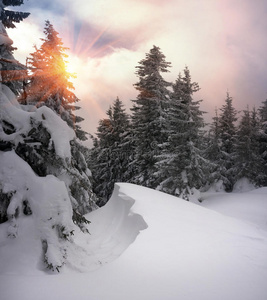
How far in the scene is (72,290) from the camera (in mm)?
3467

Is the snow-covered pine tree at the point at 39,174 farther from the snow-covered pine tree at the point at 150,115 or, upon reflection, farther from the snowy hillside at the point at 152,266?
the snow-covered pine tree at the point at 150,115

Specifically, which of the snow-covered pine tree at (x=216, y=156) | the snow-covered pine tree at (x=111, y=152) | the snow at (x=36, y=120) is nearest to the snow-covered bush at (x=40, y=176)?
the snow at (x=36, y=120)

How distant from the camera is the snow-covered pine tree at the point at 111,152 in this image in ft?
75.2

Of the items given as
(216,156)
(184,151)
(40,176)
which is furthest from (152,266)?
(216,156)

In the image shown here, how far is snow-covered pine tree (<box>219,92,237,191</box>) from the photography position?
1029 inches

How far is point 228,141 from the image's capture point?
91.4 feet

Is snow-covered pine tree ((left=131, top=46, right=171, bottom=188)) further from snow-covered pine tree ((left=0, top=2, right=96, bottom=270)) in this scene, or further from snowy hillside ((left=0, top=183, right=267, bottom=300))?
snow-covered pine tree ((left=0, top=2, right=96, bottom=270))

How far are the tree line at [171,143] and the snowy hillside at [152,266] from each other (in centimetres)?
987

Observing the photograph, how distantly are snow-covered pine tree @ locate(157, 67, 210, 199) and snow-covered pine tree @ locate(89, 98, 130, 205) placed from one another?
6.49m

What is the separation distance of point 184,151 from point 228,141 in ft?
45.9

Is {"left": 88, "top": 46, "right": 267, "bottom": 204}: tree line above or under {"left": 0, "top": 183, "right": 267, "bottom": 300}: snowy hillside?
above

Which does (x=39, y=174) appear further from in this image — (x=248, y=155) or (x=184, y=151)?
(x=248, y=155)

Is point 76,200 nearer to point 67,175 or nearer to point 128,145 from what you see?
point 67,175

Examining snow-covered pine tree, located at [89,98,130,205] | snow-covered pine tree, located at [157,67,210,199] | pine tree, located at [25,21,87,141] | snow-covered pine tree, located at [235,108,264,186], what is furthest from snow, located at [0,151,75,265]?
snow-covered pine tree, located at [235,108,264,186]
